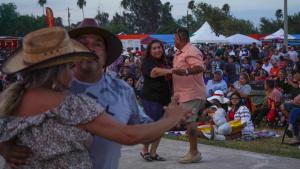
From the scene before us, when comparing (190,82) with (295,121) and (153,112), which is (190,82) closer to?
(153,112)

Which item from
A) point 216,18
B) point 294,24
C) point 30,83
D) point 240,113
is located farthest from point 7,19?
point 30,83

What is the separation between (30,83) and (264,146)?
637 cm

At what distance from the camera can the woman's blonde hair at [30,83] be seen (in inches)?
87.3

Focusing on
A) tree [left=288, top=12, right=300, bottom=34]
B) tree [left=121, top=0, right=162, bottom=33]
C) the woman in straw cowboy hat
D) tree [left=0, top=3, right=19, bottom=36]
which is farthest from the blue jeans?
tree [left=121, top=0, right=162, bottom=33]

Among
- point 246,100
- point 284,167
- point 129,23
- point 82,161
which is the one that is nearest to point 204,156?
point 284,167

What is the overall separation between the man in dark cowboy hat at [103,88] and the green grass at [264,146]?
4674 mm

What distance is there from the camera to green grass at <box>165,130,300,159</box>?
754 cm

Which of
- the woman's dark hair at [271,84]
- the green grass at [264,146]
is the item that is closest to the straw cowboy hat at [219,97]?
the woman's dark hair at [271,84]

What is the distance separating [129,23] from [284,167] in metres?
108

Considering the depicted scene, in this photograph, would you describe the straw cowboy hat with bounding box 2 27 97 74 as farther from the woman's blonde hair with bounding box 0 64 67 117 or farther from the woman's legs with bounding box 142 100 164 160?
the woman's legs with bounding box 142 100 164 160

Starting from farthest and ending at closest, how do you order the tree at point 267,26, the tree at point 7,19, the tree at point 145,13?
the tree at point 145,13, the tree at point 267,26, the tree at point 7,19

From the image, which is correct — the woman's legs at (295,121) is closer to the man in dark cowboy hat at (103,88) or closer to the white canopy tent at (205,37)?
the man in dark cowboy hat at (103,88)

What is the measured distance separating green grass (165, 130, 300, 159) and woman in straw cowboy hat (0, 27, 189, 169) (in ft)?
17.7

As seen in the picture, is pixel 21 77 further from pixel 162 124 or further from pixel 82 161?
pixel 162 124
